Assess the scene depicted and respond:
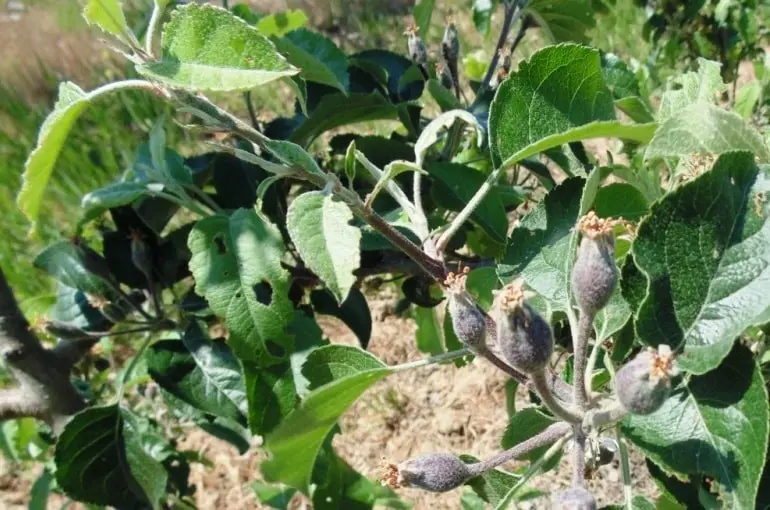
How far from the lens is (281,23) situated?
131cm

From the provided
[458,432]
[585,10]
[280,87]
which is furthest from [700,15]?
[280,87]

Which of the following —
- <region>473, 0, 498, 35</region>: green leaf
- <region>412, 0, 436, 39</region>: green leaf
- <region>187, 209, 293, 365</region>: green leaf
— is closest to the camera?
<region>187, 209, 293, 365</region>: green leaf

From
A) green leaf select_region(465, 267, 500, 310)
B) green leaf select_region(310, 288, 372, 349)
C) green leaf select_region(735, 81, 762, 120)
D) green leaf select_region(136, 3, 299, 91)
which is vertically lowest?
green leaf select_region(310, 288, 372, 349)

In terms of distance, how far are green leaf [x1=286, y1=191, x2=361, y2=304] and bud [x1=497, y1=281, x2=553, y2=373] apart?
0.49 feet

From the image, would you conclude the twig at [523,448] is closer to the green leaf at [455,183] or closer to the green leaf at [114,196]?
the green leaf at [455,183]

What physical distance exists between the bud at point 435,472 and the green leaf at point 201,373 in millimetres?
484

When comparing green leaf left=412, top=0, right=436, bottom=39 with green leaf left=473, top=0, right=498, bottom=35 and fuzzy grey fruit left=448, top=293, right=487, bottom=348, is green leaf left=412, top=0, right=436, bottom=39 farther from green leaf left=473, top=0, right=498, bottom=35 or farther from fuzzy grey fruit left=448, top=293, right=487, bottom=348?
fuzzy grey fruit left=448, top=293, right=487, bottom=348

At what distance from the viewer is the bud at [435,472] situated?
732mm

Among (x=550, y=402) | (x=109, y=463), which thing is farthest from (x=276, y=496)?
(x=550, y=402)

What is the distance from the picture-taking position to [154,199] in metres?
1.24

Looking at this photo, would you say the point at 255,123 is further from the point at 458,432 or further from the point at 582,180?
the point at 458,432

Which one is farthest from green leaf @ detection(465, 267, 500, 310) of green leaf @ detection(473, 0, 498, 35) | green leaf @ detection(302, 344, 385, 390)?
green leaf @ detection(473, 0, 498, 35)

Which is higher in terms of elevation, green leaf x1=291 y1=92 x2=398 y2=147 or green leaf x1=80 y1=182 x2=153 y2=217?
green leaf x1=291 y1=92 x2=398 y2=147

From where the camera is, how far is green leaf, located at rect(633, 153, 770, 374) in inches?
24.4
